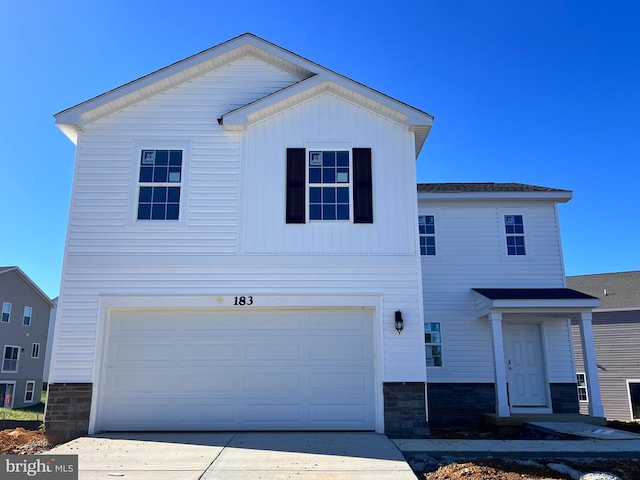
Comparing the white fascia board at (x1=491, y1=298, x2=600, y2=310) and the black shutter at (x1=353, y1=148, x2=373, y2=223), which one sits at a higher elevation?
the black shutter at (x1=353, y1=148, x2=373, y2=223)

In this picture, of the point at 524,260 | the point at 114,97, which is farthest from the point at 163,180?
the point at 524,260

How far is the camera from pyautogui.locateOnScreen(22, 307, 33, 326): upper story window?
28.6 meters

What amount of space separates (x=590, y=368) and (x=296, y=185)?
7755mm

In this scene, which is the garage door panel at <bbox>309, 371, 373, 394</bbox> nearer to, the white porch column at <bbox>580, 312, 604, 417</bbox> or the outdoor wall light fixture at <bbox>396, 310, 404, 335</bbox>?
the outdoor wall light fixture at <bbox>396, 310, 404, 335</bbox>

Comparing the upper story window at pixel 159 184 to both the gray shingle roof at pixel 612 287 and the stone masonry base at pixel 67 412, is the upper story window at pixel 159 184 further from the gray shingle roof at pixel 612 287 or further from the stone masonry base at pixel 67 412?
the gray shingle roof at pixel 612 287

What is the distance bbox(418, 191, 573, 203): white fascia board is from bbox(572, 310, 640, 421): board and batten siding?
930 cm

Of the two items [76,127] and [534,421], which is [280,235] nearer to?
[76,127]

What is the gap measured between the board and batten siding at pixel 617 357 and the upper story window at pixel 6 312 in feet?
89.6

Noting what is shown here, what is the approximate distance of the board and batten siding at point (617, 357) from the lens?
790 inches

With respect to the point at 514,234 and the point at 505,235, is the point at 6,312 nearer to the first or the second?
the point at 505,235

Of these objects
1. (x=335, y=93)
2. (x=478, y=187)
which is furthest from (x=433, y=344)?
(x=335, y=93)

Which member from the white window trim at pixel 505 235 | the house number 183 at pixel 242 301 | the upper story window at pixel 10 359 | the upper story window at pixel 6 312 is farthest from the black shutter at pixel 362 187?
the upper story window at pixel 10 359

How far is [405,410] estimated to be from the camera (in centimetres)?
921

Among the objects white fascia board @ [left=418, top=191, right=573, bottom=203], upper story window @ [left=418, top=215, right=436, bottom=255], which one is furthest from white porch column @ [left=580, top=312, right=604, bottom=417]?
upper story window @ [left=418, top=215, right=436, bottom=255]
